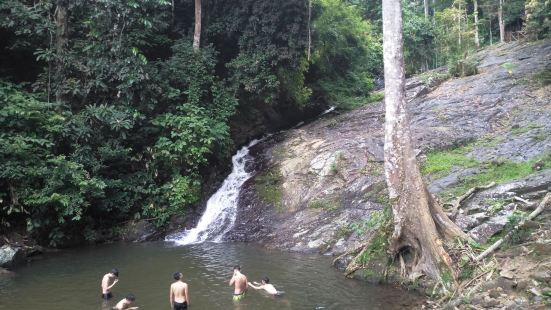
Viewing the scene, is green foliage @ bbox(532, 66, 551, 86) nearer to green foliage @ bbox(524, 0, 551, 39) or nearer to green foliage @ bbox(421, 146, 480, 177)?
green foliage @ bbox(524, 0, 551, 39)

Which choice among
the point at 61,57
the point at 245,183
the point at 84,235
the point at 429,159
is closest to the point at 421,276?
the point at 429,159

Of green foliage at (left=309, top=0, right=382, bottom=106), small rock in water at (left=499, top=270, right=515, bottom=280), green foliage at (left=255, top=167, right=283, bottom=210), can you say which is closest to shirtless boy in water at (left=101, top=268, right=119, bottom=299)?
green foliage at (left=255, top=167, right=283, bottom=210)

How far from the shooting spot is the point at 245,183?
2041 centimetres

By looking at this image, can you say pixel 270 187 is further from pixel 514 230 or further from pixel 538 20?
pixel 538 20

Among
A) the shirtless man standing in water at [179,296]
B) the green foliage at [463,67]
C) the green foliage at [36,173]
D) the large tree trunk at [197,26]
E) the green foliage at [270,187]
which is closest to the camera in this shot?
the shirtless man standing in water at [179,296]

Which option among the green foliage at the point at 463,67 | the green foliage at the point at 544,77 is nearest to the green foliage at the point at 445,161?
the green foliage at the point at 544,77

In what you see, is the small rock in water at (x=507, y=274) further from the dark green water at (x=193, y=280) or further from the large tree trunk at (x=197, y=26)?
the large tree trunk at (x=197, y=26)

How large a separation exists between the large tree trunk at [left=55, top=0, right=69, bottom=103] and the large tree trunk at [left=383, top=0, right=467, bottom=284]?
43.5ft

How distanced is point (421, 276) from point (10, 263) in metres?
11.9

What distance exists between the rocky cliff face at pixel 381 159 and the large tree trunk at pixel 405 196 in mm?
1437

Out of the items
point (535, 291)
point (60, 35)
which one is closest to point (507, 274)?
point (535, 291)

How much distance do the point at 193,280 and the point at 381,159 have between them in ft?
29.7

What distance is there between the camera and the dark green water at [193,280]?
10.2m

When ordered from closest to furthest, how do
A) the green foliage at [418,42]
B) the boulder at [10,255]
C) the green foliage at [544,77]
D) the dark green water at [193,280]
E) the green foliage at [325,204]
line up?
1. the dark green water at [193,280]
2. the boulder at [10,255]
3. the green foliage at [325,204]
4. the green foliage at [544,77]
5. the green foliage at [418,42]
